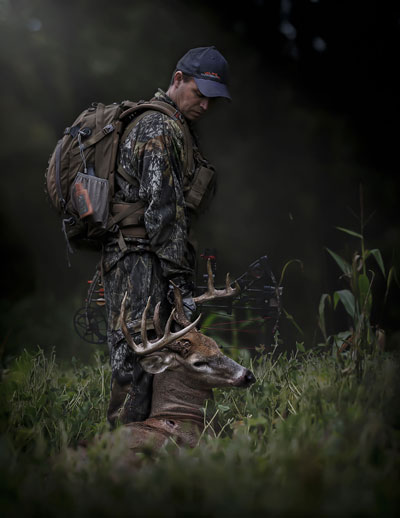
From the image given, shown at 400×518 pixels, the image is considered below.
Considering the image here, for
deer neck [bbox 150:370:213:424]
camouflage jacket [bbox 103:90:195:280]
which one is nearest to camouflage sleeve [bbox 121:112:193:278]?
camouflage jacket [bbox 103:90:195:280]

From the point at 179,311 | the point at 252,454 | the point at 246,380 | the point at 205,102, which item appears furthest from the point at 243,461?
the point at 205,102

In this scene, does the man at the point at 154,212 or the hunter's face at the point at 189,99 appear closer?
the man at the point at 154,212

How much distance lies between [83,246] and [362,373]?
59.3 inches

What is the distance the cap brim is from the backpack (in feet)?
0.56

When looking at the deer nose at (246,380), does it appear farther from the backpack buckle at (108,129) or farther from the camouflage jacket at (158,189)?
the backpack buckle at (108,129)

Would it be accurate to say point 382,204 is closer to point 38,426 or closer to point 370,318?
point 370,318

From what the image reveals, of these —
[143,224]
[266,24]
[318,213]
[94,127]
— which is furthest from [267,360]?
[266,24]

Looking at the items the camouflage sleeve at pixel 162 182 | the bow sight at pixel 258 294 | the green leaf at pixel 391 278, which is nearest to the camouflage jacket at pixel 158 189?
the camouflage sleeve at pixel 162 182

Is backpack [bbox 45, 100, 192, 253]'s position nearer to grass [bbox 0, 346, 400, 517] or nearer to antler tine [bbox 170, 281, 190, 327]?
antler tine [bbox 170, 281, 190, 327]

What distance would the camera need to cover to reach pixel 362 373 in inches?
90.4

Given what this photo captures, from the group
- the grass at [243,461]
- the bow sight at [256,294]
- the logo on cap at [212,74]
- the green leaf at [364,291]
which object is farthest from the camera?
the bow sight at [256,294]

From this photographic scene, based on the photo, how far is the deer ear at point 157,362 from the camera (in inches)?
101

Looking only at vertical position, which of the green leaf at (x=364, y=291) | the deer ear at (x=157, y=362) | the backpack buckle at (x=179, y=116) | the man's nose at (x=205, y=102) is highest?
the man's nose at (x=205, y=102)

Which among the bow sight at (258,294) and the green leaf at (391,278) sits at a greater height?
the green leaf at (391,278)
